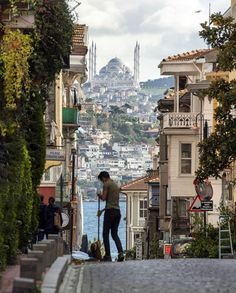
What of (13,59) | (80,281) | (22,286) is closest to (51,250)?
(80,281)

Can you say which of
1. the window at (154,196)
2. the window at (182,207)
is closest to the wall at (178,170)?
the window at (182,207)

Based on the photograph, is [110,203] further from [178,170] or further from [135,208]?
[135,208]

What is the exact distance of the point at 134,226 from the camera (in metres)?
116

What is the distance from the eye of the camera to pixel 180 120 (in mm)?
67750

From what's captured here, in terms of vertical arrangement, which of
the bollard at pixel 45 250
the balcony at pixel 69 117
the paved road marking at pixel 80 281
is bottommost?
the paved road marking at pixel 80 281

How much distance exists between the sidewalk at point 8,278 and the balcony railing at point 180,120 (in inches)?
1739

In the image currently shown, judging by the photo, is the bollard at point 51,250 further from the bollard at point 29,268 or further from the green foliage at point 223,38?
the green foliage at point 223,38

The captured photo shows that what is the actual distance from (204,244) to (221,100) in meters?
5.78

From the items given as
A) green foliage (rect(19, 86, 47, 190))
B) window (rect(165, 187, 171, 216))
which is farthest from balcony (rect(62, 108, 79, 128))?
green foliage (rect(19, 86, 47, 190))

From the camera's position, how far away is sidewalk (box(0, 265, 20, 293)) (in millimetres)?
17138

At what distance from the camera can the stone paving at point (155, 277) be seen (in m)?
18.8

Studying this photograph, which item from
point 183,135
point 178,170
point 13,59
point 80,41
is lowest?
point 13,59

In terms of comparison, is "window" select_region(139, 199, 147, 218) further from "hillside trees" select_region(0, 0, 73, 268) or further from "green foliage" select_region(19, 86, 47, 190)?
"green foliage" select_region(19, 86, 47, 190)

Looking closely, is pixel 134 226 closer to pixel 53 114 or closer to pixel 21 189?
pixel 53 114
